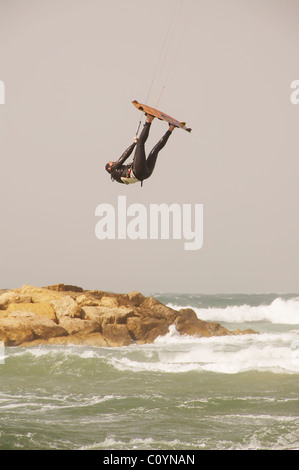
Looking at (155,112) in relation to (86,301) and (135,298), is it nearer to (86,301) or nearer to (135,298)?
(86,301)

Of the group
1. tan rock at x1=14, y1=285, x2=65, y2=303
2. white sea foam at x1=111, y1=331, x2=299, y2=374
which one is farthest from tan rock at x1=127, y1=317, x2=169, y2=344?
tan rock at x1=14, y1=285, x2=65, y2=303

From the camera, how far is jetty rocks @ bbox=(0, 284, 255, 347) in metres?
23.0

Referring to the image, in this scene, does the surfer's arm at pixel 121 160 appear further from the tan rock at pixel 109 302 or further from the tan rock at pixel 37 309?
the tan rock at pixel 109 302

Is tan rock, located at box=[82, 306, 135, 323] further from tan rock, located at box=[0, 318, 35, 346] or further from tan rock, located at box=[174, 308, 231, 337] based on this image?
tan rock, located at box=[174, 308, 231, 337]

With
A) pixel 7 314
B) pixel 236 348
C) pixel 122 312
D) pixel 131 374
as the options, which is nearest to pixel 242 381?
pixel 131 374

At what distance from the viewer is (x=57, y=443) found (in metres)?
11.2

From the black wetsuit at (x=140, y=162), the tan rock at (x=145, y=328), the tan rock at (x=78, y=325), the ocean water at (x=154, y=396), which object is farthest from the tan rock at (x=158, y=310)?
the black wetsuit at (x=140, y=162)

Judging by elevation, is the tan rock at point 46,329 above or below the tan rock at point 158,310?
below

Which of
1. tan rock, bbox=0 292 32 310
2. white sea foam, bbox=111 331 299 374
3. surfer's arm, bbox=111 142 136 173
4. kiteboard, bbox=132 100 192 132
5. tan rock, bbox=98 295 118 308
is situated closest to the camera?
kiteboard, bbox=132 100 192 132

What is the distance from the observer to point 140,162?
1198 centimetres

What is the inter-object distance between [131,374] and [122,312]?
19.8 feet

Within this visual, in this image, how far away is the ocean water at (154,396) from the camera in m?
11.5

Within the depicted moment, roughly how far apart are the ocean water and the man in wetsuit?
536 centimetres
